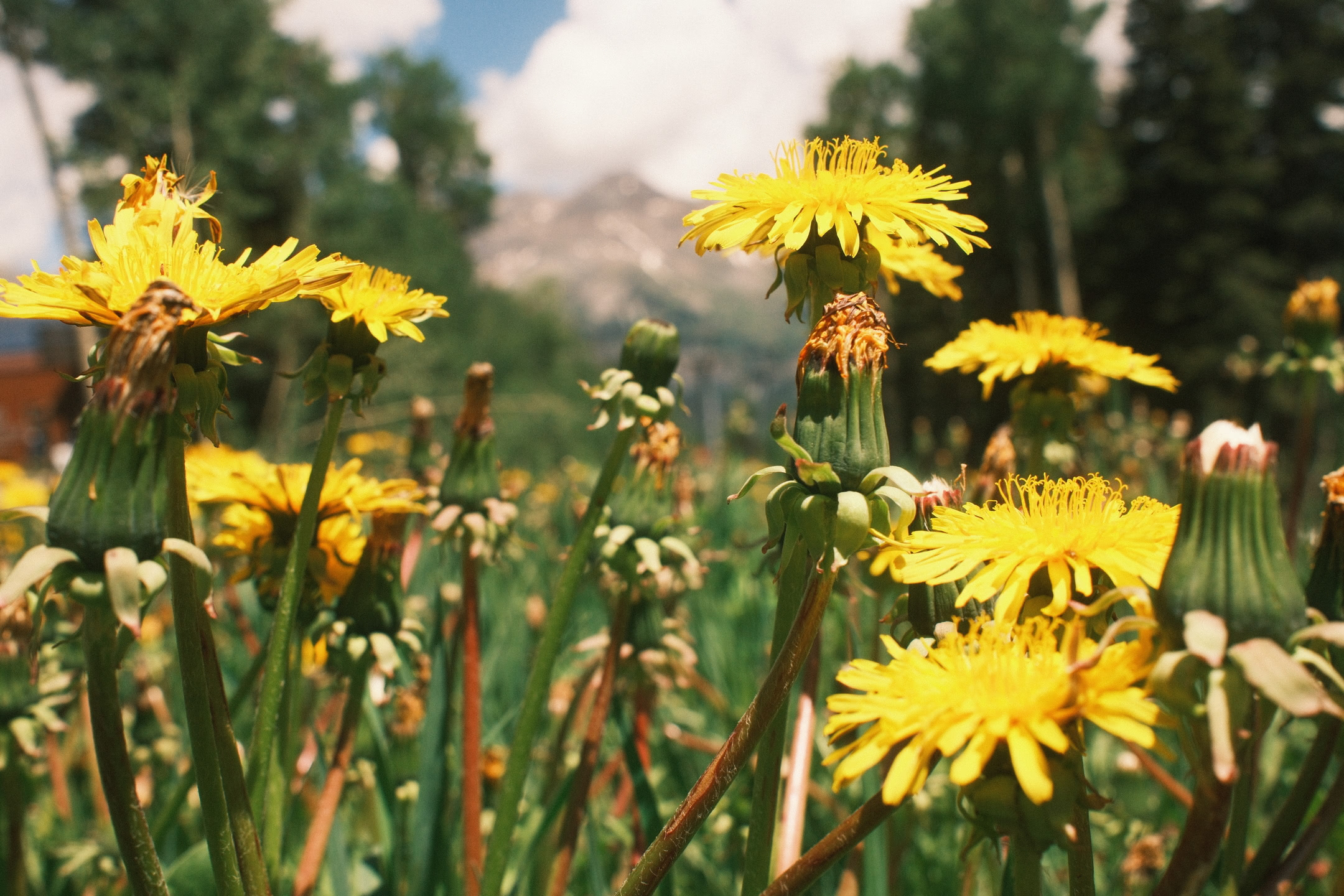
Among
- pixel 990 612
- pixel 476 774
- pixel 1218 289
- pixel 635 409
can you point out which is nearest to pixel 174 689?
pixel 476 774

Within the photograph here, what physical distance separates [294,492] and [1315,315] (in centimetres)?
256

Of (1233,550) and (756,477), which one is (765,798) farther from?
(1233,550)

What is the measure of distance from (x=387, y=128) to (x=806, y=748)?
34424 millimetres

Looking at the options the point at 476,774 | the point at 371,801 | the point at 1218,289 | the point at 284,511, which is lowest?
the point at 371,801

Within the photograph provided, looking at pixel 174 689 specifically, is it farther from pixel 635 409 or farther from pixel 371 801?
pixel 635 409

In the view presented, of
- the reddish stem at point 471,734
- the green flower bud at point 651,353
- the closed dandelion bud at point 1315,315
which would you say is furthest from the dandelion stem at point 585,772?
the closed dandelion bud at point 1315,315

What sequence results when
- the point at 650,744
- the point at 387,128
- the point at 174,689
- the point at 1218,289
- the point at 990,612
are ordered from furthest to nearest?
1. the point at 387,128
2. the point at 1218,289
3. the point at 174,689
4. the point at 650,744
5. the point at 990,612

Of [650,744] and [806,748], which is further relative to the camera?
[650,744]

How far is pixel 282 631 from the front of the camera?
0.88 m

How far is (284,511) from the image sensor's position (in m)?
1.24

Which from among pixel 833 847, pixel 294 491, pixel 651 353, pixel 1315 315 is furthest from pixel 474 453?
pixel 1315 315

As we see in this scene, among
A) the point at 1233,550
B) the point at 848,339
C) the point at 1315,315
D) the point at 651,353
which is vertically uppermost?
the point at 1315,315

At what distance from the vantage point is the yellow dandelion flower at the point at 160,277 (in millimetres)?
766

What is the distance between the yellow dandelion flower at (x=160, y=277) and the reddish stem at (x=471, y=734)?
65cm
